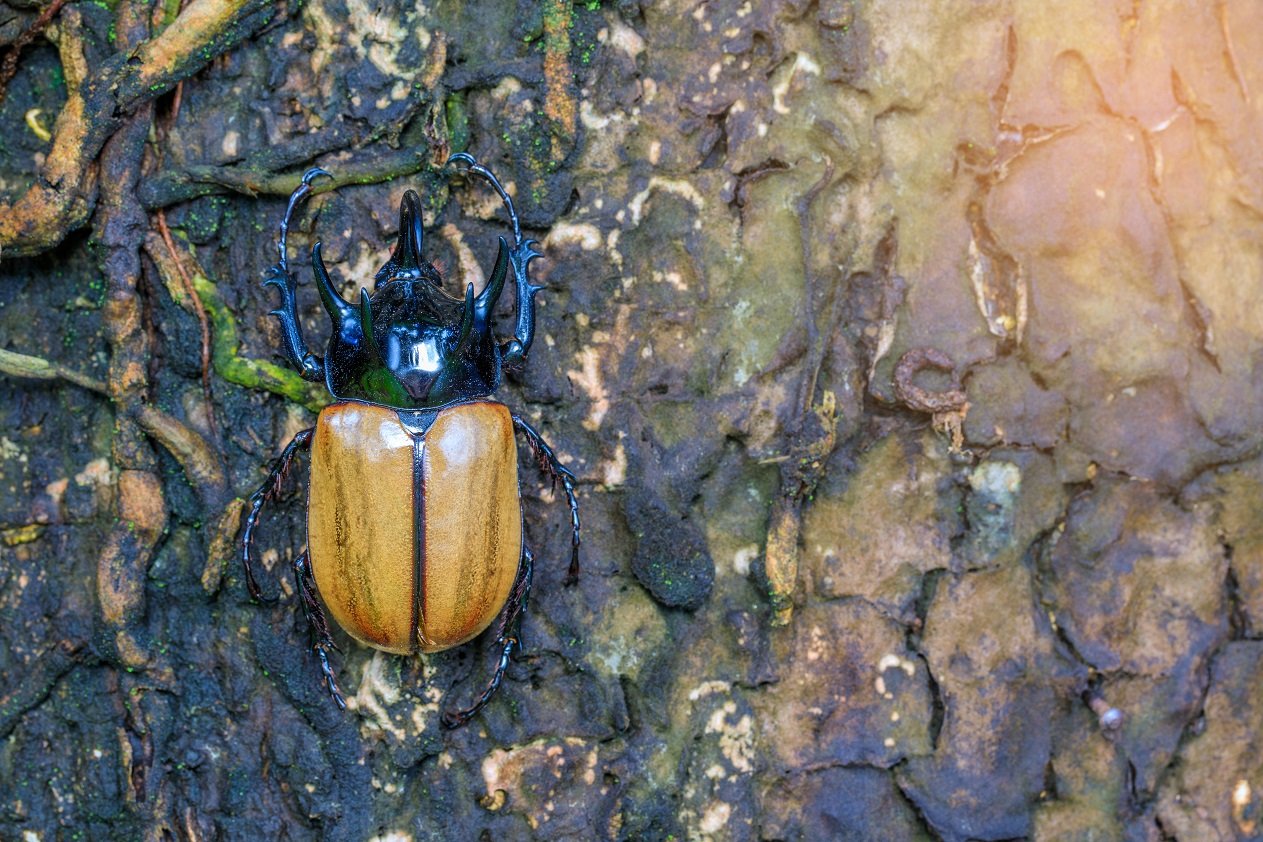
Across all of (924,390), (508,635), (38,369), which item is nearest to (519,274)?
(508,635)

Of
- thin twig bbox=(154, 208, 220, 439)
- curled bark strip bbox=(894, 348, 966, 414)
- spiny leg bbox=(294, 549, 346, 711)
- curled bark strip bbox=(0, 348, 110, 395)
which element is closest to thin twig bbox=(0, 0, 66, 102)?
thin twig bbox=(154, 208, 220, 439)

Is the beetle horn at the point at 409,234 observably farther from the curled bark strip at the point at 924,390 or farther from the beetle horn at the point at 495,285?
the curled bark strip at the point at 924,390

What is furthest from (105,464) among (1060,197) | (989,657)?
(1060,197)

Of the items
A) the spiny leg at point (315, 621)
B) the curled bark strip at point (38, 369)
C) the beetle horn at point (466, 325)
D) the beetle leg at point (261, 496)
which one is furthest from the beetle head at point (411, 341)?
the curled bark strip at point (38, 369)

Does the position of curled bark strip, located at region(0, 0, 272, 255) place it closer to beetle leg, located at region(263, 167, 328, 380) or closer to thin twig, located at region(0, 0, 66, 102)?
thin twig, located at region(0, 0, 66, 102)

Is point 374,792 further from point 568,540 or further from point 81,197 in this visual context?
point 81,197
